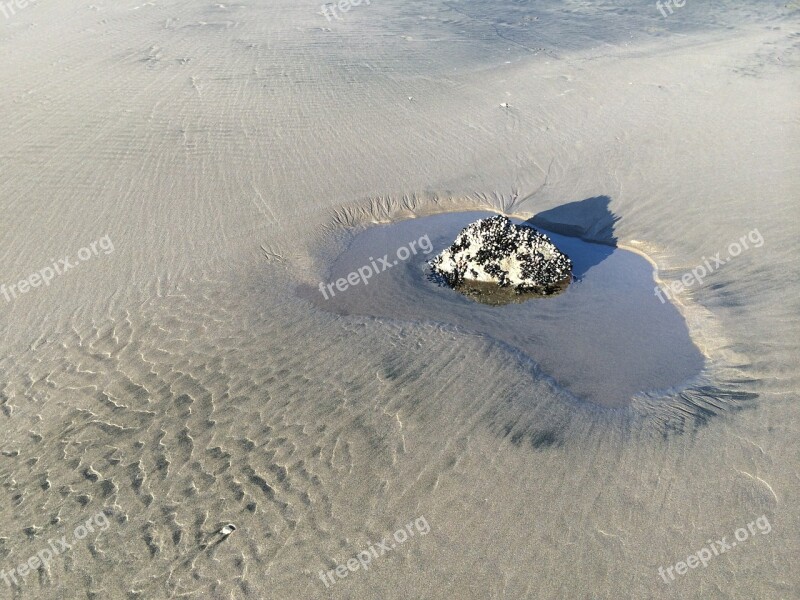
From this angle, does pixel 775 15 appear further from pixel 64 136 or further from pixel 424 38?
pixel 64 136

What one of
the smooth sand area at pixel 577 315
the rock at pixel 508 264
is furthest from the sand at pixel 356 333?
the rock at pixel 508 264

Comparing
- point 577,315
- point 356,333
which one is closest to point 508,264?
point 577,315

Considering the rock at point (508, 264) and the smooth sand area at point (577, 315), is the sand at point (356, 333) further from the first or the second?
the rock at point (508, 264)

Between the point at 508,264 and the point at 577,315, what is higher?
the point at 508,264

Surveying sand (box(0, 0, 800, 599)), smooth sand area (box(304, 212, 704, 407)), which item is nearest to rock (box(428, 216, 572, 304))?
smooth sand area (box(304, 212, 704, 407))

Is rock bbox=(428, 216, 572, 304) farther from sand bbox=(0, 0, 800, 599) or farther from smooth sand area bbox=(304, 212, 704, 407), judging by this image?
sand bbox=(0, 0, 800, 599)

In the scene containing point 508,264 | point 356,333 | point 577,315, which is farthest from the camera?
point 508,264

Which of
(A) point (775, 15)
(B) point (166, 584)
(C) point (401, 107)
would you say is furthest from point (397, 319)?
(A) point (775, 15)

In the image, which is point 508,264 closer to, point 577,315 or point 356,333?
point 577,315
